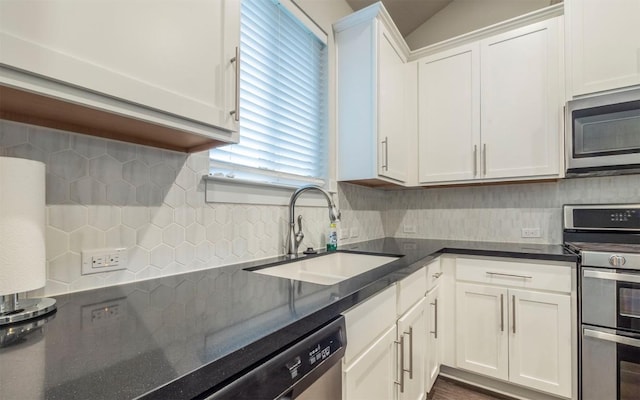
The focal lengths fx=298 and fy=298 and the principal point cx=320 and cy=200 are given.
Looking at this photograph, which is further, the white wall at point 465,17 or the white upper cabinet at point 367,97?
A: the white wall at point 465,17

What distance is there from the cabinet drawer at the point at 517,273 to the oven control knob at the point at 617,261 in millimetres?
194

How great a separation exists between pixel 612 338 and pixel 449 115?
5.23 feet

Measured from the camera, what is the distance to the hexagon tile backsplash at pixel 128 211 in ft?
2.73

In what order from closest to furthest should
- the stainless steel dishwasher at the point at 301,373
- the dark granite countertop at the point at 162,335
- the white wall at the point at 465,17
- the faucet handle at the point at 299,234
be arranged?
the dark granite countertop at the point at 162,335 < the stainless steel dishwasher at the point at 301,373 < the faucet handle at the point at 299,234 < the white wall at the point at 465,17

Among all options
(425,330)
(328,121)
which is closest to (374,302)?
(425,330)

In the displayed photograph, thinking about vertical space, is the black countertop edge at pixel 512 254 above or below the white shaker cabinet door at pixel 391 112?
below

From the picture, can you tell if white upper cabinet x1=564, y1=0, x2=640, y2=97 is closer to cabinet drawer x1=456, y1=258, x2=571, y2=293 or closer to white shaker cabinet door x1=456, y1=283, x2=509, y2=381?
cabinet drawer x1=456, y1=258, x2=571, y2=293

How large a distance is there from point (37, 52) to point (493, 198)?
2.63 m

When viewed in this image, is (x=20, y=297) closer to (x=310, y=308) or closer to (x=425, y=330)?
(x=310, y=308)

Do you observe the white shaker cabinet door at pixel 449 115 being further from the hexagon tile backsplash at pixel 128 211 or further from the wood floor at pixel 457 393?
the hexagon tile backsplash at pixel 128 211

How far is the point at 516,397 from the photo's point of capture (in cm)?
180

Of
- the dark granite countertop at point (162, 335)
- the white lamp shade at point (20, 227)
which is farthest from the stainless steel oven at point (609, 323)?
the white lamp shade at point (20, 227)

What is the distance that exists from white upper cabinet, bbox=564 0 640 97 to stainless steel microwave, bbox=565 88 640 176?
0.08 m

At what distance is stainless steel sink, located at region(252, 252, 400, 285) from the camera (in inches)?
56.5
